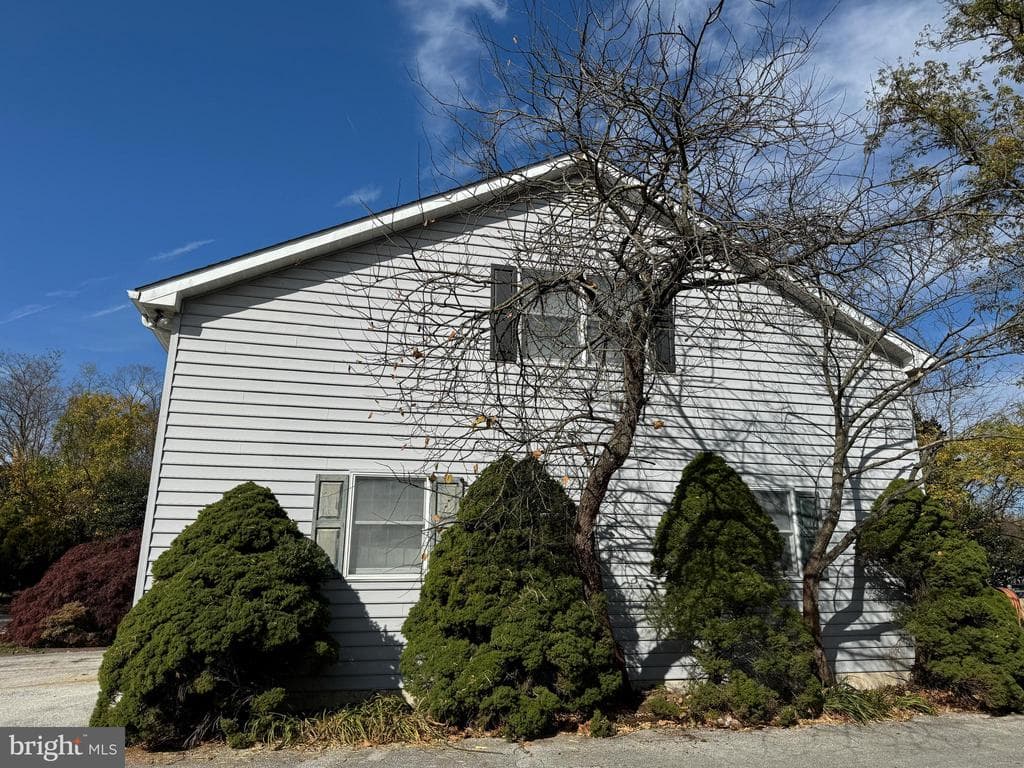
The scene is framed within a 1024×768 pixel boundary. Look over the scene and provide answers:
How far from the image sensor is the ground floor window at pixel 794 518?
877cm

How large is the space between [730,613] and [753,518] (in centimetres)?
108

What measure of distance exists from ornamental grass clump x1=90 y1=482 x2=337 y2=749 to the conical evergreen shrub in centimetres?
366

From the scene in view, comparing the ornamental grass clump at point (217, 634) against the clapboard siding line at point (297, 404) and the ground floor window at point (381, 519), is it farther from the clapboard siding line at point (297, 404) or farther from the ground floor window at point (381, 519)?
the clapboard siding line at point (297, 404)

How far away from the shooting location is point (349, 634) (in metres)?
7.18

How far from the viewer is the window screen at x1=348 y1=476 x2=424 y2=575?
24.7 ft

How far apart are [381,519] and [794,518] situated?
5.26 meters

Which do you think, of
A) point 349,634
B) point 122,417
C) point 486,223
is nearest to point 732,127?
point 486,223

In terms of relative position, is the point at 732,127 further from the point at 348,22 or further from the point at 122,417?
the point at 122,417

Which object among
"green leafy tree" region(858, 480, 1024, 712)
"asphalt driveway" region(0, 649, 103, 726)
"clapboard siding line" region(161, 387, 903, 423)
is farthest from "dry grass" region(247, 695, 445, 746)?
"green leafy tree" region(858, 480, 1024, 712)

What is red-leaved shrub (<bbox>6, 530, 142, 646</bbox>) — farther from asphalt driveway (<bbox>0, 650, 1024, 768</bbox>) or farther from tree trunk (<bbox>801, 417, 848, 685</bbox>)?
tree trunk (<bbox>801, 417, 848, 685</bbox>)

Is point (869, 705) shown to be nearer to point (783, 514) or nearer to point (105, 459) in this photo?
point (783, 514)

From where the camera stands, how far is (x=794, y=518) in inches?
349

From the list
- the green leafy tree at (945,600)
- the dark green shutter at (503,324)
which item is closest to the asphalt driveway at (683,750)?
the green leafy tree at (945,600)

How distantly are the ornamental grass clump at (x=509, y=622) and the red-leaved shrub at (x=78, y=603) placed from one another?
7010 millimetres
